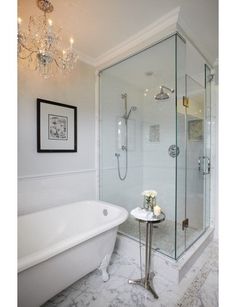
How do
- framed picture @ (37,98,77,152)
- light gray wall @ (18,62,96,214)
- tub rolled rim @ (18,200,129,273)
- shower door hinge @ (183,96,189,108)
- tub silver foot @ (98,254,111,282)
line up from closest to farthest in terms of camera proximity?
tub rolled rim @ (18,200,129,273)
tub silver foot @ (98,254,111,282)
light gray wall @ (18,62,96,214)
framed picture @ (37,98,77,152)
shower door hinge @ (183,96,189,108)

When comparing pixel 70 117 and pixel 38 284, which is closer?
pixel 38 284

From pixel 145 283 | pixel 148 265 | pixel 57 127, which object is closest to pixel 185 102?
pixel 57 127

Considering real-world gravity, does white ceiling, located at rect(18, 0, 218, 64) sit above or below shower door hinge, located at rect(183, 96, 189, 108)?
above

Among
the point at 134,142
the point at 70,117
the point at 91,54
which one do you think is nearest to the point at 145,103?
the point at 134,142

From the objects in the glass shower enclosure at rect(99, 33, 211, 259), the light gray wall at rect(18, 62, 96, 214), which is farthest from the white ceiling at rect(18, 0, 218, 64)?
the light gray wall at rect(18, 62, 96, 214)

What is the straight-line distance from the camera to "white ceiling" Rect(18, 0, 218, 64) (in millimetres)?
1593

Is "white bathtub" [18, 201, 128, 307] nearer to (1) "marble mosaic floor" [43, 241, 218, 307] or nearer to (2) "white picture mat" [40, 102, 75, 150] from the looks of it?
(1) "marble mosaic floor" [43, 241, 218, 307]

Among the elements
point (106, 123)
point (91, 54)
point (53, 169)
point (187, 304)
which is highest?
point (91, 54)

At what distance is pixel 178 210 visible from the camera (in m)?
2.23

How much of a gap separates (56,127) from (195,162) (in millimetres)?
2005

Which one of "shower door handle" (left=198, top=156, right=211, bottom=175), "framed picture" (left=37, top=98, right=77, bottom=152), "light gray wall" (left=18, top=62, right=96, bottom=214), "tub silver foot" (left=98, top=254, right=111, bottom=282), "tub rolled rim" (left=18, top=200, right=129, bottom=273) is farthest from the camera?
"shower door handle" (left=198, top=156, right=211, bottom=175)
